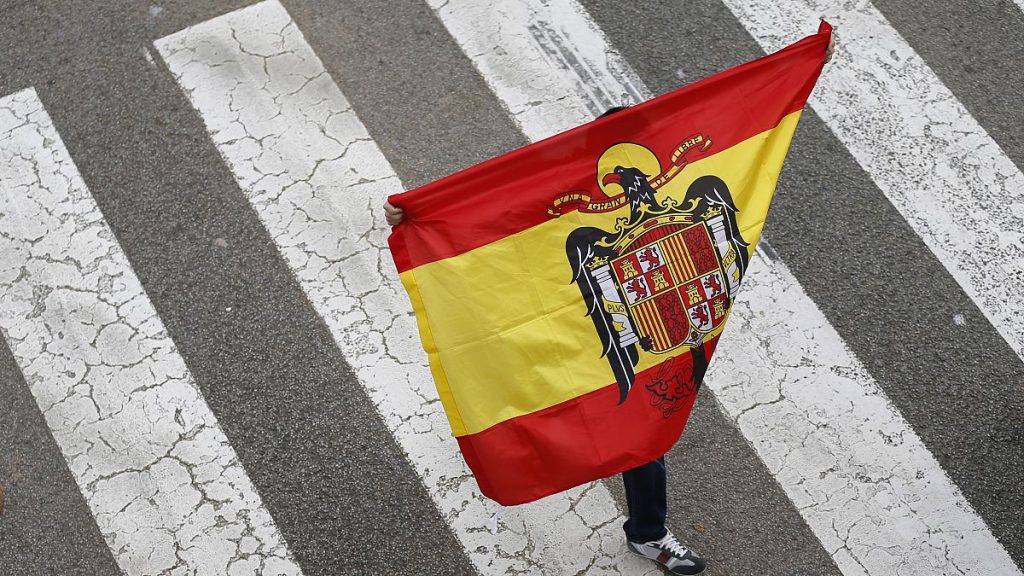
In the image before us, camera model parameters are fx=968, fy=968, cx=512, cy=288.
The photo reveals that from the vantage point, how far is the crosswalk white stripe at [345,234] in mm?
4703

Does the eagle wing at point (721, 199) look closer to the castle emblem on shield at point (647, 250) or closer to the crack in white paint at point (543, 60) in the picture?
the castle emblem on shield at point (647, 250)

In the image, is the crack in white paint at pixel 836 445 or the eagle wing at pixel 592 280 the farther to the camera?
the crack in white paint at pixel 836 445

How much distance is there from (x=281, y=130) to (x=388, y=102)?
2.11 feet

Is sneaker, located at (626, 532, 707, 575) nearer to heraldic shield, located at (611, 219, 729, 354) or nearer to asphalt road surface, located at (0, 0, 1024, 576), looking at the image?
asphalt road surface, located at (0, 0, 1024, 576)

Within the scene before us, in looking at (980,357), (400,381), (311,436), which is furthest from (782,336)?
(311,436)

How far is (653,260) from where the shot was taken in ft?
12.4

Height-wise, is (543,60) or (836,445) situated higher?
(543,60)

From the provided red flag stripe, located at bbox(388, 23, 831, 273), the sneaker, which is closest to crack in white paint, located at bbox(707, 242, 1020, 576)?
the sneaker

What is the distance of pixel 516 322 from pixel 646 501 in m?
1.16

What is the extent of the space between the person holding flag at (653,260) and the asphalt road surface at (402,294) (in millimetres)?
1132

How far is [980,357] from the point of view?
16.6 feet

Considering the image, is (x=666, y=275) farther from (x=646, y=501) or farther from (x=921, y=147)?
(x=921, y=147)

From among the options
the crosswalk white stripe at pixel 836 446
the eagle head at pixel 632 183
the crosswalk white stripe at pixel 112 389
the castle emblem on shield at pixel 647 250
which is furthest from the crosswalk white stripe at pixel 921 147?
the crosswalk white stripe at pixel 112 389

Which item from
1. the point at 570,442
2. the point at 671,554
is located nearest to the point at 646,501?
the point at 671,554
